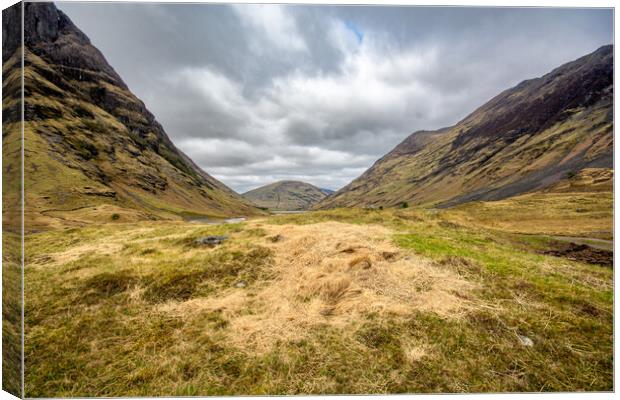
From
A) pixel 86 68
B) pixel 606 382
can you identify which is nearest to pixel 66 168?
pixel 86 68

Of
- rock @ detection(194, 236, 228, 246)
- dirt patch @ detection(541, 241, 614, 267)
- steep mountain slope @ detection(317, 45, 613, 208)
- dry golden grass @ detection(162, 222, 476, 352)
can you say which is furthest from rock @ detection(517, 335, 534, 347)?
steep mountain slope @ detection(317, 45, 613, 208)

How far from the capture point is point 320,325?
22.9 feet

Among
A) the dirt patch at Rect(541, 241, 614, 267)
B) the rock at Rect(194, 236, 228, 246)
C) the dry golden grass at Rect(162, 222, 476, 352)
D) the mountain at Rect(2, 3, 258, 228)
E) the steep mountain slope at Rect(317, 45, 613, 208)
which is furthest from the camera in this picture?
the steep mountain slope at Rect(317, 45, 613, 208)

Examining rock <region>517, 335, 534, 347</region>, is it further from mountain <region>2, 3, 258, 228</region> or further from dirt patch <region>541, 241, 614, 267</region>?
mountain <region>2, 3, 258, 228</region>

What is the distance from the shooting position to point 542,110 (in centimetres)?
15638

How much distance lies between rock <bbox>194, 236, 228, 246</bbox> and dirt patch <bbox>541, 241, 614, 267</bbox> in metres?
19.0

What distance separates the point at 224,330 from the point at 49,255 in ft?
46.7

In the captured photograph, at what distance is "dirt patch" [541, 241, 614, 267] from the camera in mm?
13575

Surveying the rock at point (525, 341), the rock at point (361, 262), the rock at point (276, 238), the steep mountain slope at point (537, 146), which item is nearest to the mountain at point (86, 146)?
the rock at point (276, 238)

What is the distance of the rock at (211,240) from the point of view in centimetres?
1475

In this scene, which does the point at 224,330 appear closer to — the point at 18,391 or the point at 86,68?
the point at 18,391

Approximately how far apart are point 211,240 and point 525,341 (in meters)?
14.0

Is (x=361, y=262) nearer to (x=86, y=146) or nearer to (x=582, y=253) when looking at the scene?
(x=582, y=253)

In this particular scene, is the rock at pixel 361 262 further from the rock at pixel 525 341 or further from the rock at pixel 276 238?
the rock at pixel 276 238
